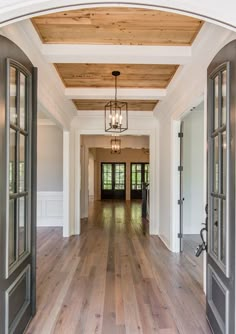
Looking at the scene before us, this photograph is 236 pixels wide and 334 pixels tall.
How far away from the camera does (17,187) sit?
2281 millimetres

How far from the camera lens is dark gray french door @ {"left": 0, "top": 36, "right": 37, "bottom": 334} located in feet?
6.34

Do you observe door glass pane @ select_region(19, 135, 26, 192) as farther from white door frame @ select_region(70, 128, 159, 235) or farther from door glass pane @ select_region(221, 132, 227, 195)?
white door frame @ select_region(70, 128, 159, 235)

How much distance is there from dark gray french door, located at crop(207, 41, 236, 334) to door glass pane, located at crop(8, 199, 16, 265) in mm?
1625

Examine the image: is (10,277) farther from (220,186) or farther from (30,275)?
(220,186)

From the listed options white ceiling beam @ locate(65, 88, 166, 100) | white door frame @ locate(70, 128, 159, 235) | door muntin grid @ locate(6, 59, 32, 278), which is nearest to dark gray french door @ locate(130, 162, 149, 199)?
white door frame @ locate(70, 128, 159, 235)

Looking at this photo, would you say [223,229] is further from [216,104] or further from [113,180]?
[113,180]

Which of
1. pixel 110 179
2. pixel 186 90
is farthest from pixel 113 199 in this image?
pixel 186 90

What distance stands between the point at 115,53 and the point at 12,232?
219 cm

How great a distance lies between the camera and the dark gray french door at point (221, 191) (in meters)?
1.96

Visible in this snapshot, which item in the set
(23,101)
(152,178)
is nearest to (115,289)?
(23,101)

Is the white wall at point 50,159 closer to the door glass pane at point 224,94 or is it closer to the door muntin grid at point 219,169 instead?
the door muntin grid at point 219,169

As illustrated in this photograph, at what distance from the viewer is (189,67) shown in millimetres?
3582

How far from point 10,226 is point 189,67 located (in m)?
2.85

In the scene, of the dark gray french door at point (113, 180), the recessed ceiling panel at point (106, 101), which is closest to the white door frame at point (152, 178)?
the recessed ceiling panel at point (106, 101)
